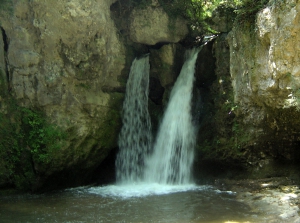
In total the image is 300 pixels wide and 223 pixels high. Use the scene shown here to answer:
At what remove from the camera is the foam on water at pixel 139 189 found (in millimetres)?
8461

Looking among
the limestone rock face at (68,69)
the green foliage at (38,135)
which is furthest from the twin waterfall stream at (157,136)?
the green foliage at (38,135)

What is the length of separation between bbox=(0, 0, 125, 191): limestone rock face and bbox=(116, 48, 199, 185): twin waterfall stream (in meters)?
0.71

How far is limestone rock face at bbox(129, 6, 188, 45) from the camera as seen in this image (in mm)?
10742

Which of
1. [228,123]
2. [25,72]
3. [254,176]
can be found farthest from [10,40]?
[254,176]

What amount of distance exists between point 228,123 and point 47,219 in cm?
525

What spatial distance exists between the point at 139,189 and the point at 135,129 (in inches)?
92.0

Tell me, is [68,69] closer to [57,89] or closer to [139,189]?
[57,89]

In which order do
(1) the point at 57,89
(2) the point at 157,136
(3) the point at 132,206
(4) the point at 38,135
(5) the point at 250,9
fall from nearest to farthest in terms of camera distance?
(3) the point at 132,206 < (5) the point at 250,9 < (4) the point at 38,135 < (1) the point at 57,89 < (2) the point at 157,136

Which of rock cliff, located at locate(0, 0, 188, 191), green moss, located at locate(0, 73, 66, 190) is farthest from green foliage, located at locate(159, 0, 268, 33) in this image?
green moss, located at locate(0, 73, 66, 190)

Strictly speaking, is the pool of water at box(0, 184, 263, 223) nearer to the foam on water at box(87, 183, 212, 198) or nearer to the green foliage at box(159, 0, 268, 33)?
the foam on water at box(87, 183, 212, 198)

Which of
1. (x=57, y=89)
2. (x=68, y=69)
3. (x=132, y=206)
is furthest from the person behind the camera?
(x=68, y=69)

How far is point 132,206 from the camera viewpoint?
716cm

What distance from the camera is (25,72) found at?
9156mm

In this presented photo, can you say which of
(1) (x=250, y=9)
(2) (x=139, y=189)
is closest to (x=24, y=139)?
(2) (x=139, y=189)
